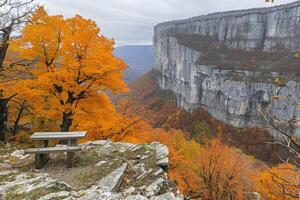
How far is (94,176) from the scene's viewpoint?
21.1 feet

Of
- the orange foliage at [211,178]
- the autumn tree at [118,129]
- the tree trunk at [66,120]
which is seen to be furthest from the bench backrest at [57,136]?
the orange foliage at [211,178]

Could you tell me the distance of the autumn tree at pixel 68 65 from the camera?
1023 cm

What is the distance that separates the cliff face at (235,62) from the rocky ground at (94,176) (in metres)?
44.8

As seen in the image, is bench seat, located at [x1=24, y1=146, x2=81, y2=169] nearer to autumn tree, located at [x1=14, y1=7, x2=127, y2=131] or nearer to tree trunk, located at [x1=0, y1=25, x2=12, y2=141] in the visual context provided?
autumn tree, located at [x1=14, y1=7, x2=127, y2=131]

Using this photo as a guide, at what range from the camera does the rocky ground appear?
555cm

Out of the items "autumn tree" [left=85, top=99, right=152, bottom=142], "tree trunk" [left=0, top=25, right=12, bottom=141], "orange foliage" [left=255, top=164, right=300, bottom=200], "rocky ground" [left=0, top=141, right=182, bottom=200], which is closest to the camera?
"orange foliage" [left=255, top=164, right=300, bottom=200]

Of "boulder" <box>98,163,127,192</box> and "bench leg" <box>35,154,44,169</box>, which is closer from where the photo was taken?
"boulder" <box>98,163,127,192</box>

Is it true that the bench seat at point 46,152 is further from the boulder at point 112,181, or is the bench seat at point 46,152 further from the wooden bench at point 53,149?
the boulder at point 112,181

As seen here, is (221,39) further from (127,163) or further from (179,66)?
(127,163)

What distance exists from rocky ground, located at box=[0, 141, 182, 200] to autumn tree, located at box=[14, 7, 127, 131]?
2.85 meters

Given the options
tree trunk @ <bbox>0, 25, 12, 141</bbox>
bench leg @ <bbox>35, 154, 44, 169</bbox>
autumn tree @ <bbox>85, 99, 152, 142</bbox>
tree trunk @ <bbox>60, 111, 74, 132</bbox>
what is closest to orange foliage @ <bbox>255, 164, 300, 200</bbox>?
bench leg @ <bbox>35, 154, 44, 169</bbox>

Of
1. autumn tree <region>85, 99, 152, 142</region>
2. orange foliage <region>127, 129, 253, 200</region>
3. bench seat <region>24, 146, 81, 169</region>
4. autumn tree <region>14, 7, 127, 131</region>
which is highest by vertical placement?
autumn tree <region>14, 7, 127, 131</region>

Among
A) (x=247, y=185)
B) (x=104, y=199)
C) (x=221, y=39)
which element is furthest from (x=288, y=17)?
(x=104, y=199)

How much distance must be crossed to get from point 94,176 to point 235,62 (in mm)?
76715
